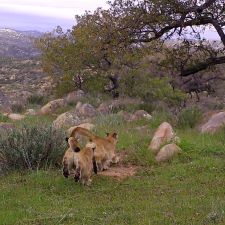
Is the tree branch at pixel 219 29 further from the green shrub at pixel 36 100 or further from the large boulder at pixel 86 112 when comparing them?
the green shrub at pixel 36 100

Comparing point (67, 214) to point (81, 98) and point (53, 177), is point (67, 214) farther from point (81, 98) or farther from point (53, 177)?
point (81, 98)

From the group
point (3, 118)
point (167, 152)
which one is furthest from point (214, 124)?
point (3, 118)

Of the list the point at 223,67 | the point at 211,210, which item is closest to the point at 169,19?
the point at 211,210

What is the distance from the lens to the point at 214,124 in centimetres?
1112

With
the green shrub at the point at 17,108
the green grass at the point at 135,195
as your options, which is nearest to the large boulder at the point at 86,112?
the green shrub at the point at 17,108

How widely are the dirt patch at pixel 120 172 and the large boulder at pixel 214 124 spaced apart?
307 cm

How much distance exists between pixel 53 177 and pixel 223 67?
21.8m

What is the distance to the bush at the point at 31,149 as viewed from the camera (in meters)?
7.95

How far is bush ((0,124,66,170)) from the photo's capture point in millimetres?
7953

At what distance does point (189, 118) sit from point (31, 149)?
5295mm

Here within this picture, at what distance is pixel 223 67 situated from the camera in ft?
90.9

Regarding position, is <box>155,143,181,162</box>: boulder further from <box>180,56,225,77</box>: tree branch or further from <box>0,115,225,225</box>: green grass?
<box>180,56,225,77</box>: tree branch

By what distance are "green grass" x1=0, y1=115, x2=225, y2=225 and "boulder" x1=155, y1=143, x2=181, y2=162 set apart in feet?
0.41

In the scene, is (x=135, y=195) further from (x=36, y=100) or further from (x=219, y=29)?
(x=36, y=100)
